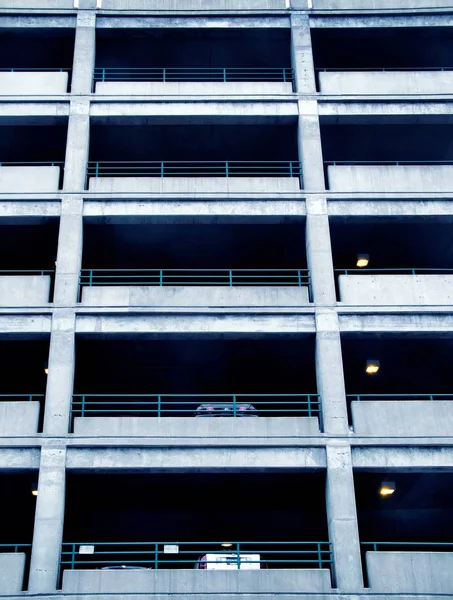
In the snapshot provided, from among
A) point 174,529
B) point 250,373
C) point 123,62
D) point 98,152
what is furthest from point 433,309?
point 123,62

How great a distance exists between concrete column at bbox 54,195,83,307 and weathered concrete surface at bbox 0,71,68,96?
4.21m

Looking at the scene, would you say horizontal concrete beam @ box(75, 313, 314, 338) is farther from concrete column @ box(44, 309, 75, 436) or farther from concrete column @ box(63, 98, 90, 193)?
concrete column @ box(63, 98, 90, 193)

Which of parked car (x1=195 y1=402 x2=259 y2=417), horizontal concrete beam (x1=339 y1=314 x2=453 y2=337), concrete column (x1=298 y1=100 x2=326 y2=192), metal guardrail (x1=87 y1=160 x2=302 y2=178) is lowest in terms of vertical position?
parked car (x1=195 y1=402 x2=259 y2=417)

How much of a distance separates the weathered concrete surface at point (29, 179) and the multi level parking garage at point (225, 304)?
60mm

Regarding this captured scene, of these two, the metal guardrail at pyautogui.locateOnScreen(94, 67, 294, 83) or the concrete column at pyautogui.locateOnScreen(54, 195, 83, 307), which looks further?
the metal guardrail at pyautogui.locateOnScreen(94, 67, 294, 83)

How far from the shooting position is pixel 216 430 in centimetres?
1984

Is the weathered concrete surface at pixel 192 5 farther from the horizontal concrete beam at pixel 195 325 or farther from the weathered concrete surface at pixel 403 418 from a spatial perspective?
the weathered concrete surface at pixel 403 418

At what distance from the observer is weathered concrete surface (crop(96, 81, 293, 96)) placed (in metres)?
24.7

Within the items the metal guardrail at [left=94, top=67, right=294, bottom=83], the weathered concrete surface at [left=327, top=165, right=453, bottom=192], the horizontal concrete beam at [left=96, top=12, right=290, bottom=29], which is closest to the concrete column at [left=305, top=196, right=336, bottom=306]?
the weathered concrete surface at [left=327, top=165, right=453, bottom=192]

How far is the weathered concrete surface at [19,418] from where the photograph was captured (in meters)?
19.5

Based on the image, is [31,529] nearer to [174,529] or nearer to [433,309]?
[174,529]

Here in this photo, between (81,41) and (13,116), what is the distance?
3.58 metres

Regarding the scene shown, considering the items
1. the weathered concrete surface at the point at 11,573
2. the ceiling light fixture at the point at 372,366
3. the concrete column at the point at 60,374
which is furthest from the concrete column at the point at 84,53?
the weathered concrete surface at the point at 11,573

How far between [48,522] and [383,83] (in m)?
16.6
